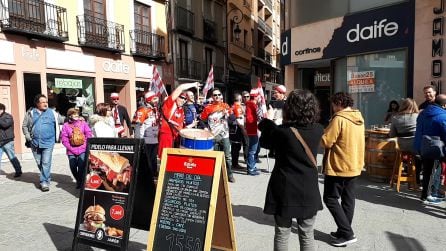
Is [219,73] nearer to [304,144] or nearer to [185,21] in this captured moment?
[185,21]

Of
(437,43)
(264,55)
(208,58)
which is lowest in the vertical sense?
(437,43)

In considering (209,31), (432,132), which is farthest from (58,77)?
(209,31)

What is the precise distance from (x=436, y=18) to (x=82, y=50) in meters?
11.8

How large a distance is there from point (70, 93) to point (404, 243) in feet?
42.7

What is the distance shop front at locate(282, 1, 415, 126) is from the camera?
10.2 meters

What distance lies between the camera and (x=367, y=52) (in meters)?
11.0

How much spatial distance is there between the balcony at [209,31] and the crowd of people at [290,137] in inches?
676

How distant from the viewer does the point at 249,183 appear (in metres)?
7.51

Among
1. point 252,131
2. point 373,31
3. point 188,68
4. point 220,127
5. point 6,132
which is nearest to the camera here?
point 220,127

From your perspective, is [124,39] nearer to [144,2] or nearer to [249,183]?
[144,2]

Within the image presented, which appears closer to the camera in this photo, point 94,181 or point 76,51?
point 94,181

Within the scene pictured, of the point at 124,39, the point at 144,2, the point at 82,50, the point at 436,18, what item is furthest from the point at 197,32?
the point at 436,18

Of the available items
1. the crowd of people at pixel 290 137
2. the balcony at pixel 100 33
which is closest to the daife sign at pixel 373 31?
the crowd of people at pixel 290 137

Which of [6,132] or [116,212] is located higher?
[6,132]
